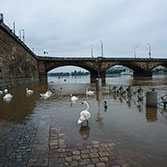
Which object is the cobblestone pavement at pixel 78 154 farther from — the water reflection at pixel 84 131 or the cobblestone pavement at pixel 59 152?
the water reflection at pixel 84 131

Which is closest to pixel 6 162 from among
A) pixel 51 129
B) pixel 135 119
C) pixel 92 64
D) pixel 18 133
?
pixel 18 133

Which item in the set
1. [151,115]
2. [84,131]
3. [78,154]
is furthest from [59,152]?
[151,115]

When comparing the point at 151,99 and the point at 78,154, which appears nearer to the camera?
the point at 78,154

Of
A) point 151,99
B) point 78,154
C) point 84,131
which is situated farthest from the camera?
point 151,99

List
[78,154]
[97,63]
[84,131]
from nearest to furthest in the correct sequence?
[78,154], [84,131], [97,63]

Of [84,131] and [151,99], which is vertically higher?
[151,99]

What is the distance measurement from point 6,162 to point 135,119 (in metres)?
4.82

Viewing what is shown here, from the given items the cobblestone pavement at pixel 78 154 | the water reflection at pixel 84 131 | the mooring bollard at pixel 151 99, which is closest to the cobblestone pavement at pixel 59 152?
the cobblestone pavement at pixel 78 154

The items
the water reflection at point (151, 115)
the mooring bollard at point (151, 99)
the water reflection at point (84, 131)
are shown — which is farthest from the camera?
the mooring bollard at point (151, 99)

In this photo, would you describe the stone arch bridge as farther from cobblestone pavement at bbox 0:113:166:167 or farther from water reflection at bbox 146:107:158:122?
cobblestone pavement at bbox 0:113:166:167

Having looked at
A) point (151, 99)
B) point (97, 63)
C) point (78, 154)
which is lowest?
point (78, 154)

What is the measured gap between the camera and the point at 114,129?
500 centimetres

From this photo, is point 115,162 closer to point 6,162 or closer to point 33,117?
point 6,162

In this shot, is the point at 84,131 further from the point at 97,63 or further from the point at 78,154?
the point at 97,63
